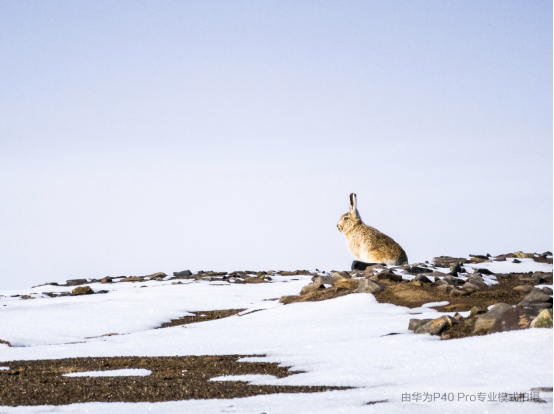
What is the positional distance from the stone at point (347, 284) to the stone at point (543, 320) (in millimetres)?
5196

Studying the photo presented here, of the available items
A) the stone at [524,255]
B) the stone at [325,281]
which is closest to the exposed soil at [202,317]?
the stone at [325,281]

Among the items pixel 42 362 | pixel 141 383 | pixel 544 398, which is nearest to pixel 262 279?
pixel 42 362

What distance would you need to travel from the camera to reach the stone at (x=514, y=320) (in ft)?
18.2

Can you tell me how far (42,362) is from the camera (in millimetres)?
7656

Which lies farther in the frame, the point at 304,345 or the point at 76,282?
the point at 76,282

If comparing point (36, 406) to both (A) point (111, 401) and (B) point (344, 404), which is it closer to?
(A) point (111, 401)

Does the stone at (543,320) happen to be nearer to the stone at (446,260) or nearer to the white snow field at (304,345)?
the white snow field at (304,345)

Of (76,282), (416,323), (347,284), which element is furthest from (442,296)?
(76,282)

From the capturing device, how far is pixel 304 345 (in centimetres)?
728

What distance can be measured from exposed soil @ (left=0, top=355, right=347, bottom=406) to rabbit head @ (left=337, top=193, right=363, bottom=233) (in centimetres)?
934

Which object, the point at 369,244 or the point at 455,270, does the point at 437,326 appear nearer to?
the point at 455,270

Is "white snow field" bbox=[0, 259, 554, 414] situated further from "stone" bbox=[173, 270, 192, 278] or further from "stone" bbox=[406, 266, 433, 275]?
"stone" bbox=[173, 270, 192, 278]

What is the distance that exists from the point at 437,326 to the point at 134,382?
10.4 feet

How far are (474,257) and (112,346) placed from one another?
33.8ft
